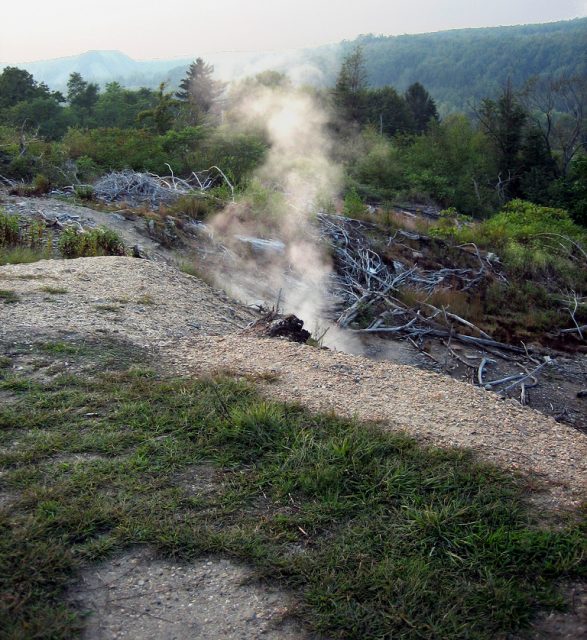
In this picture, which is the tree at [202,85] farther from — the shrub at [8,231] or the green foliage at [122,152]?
the shrub at [8,231]

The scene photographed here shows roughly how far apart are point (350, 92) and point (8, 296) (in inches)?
1095

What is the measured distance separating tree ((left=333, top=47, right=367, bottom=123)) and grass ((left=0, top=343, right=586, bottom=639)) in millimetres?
28279

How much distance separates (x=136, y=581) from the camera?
2.22 m

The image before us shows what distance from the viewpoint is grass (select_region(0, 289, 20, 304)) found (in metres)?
4.77

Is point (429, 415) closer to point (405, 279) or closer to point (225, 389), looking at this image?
point (225, 389)

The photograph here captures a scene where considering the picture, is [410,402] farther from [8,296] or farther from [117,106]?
[117,106]

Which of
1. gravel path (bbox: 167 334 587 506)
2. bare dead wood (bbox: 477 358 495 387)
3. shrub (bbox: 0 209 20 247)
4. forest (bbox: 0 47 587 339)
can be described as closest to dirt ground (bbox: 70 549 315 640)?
gravel path (bbox: 167 334 587 506)

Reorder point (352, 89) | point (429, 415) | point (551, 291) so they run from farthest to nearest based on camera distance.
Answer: point (352, 89), point (551, 291), point (429, 415)

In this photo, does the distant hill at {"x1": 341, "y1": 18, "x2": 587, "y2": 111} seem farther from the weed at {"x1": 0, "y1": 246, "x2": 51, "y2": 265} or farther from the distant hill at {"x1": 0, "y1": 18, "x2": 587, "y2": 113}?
the weed at {"x1": 0, "y1": 246, "x2": 51, "y2": 265}

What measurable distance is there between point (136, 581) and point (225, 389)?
4.85 ft

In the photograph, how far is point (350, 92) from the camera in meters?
29.9

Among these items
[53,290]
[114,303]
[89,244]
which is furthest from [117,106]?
[114,303]

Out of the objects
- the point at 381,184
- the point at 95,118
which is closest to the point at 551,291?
the point at 381,184

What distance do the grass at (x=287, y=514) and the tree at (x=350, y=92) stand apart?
92.8 ft
